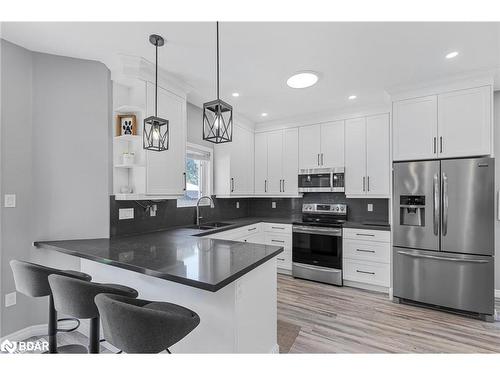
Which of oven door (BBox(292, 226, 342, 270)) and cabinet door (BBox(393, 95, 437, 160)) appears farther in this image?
oven door (BBox(292, 226, 342, 270))

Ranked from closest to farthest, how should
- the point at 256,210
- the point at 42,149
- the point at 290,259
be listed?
the point at 42,149 < the point at 290,259 < the point at 256,210

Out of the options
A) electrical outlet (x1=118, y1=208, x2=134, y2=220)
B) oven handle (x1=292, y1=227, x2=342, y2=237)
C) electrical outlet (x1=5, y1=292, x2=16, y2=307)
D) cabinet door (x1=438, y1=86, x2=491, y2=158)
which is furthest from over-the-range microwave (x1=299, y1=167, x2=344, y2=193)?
electrical outlet (x1=5, y1=292, x2=16, y2=307)

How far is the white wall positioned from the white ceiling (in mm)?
209

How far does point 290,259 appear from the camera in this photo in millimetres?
3982

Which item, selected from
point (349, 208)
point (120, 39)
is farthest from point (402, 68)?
point (120, 39)

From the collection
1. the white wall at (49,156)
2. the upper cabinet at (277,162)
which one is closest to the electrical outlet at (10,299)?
the white wall at (49,156)

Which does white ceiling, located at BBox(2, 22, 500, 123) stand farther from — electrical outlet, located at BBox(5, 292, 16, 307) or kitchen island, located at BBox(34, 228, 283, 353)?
electrical outlet, located at BBox(5, 292, 16, 307)

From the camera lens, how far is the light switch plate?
6.73 ft

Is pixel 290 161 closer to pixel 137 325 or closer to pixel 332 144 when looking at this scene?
pixel 332 144

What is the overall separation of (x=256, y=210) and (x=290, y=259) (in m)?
1.38

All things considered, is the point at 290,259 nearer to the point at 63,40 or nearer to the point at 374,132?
the point at 374,132

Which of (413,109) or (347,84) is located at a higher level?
(347,84)

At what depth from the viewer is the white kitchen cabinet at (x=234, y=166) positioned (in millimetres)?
3988

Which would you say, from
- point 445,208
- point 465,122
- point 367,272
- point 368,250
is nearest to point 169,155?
point 368,250
